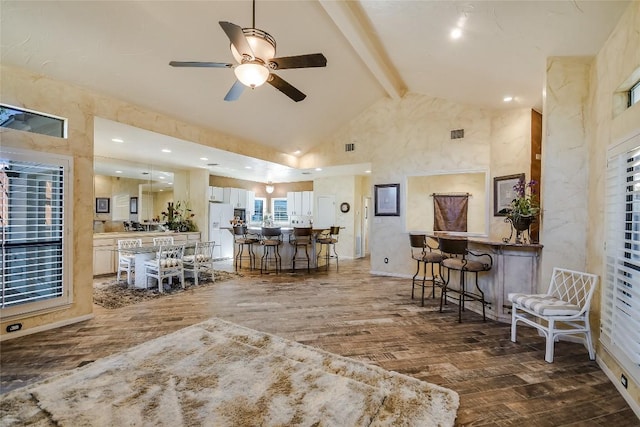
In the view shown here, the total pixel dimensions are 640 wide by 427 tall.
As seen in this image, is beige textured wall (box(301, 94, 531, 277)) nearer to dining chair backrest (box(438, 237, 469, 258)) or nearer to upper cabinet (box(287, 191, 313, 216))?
dining chair backrest (box(438, 237, 469, 258))

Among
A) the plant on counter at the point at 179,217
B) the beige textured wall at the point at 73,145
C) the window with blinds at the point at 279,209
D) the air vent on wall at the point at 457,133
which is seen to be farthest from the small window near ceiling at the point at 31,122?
the window with blinds at the point at 279,209

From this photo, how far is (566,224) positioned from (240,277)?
543cm

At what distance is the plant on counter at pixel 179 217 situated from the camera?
768cm

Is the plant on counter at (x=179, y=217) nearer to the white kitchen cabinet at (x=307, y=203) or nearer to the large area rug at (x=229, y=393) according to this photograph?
the white kitchen cabinet at (x=307, y=203)

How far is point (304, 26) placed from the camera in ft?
12.5

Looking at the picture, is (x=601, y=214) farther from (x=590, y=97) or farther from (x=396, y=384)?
(x=396, y=384)

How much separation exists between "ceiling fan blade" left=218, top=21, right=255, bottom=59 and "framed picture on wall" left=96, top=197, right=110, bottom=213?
5.82 meters

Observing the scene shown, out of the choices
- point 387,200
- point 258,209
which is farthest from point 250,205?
point 387,200

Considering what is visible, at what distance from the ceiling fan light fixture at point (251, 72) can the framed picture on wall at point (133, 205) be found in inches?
231

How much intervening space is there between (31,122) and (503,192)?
671cm

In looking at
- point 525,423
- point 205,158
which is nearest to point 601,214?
point 525,423

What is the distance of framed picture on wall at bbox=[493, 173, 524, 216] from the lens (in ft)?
15.6

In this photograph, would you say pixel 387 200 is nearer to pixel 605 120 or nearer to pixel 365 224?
pixel 365 224

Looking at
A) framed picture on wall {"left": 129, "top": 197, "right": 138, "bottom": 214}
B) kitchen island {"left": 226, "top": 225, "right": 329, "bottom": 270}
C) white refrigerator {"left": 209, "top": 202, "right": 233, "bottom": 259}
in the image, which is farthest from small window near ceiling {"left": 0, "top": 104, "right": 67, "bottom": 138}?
white refrigerator {"left": 209, "top": 202, "right": 233, "bottom": 259}
